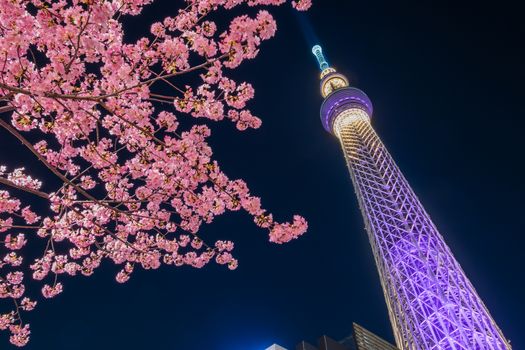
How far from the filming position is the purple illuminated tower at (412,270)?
1684 cm

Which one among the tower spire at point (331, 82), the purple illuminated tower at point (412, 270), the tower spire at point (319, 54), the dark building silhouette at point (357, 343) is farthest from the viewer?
the tower spire at point (319, 54)

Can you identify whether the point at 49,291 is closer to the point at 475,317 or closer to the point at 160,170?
the point at 160,170

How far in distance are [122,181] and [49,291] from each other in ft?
10.9

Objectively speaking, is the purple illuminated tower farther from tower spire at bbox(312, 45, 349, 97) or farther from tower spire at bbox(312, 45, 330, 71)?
tower spire at bbox(312, 45, 330, 71)

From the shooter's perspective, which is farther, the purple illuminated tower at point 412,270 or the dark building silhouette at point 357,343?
the purple illuminated tower at point 412,270

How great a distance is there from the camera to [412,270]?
2058 centimetres

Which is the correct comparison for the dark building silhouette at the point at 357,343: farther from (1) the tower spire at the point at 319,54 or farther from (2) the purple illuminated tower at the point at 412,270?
(1) the tower spire at the point at 319,54

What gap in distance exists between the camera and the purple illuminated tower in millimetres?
16844

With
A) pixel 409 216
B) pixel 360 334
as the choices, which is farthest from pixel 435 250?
pixel 360 334

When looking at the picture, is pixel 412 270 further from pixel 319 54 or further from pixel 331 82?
pixel 319 54

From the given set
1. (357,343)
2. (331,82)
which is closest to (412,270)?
(357,343)

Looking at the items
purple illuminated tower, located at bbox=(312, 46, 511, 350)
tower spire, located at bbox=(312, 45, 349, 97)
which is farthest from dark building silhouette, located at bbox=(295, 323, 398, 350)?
tower spire, located at bbox=(312, 45, 349, 97)

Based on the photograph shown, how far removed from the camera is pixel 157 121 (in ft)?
24.4

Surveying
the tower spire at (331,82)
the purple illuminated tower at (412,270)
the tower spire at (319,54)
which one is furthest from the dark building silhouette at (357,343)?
the tower spire at (319,54)
